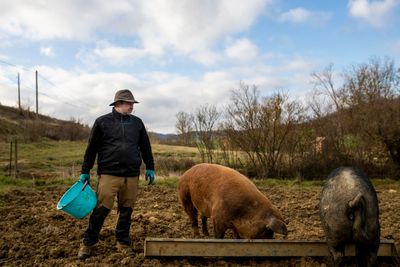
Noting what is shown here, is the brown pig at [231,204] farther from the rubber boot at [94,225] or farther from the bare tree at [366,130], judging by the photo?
the bare tree at [366,130]

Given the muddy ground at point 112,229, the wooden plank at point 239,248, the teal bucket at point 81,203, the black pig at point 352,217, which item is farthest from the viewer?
the teal bucket at point 81,203

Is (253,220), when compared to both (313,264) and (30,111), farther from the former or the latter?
(30,111)

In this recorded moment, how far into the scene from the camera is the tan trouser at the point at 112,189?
5.93m

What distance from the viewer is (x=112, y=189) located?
5.95 m

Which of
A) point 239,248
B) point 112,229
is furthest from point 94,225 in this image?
point 239,248

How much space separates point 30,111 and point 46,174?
36.7 m

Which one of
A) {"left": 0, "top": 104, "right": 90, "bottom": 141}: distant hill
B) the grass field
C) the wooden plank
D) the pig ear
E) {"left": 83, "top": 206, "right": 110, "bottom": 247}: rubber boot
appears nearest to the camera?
the pig ear

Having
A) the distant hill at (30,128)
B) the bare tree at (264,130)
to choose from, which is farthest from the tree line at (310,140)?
the distant hill at (30,128)

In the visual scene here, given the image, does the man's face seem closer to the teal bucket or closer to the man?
the man

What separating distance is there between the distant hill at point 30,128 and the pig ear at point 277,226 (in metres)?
35.8

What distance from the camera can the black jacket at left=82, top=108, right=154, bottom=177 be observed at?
5.98 metres

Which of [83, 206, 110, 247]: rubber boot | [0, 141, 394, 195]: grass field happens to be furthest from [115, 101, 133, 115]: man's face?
[0, 141, 394, 195]: grass field

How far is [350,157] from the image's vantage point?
1894cm

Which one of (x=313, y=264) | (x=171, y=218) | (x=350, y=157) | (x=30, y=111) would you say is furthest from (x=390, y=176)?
(x=30, y=111)
